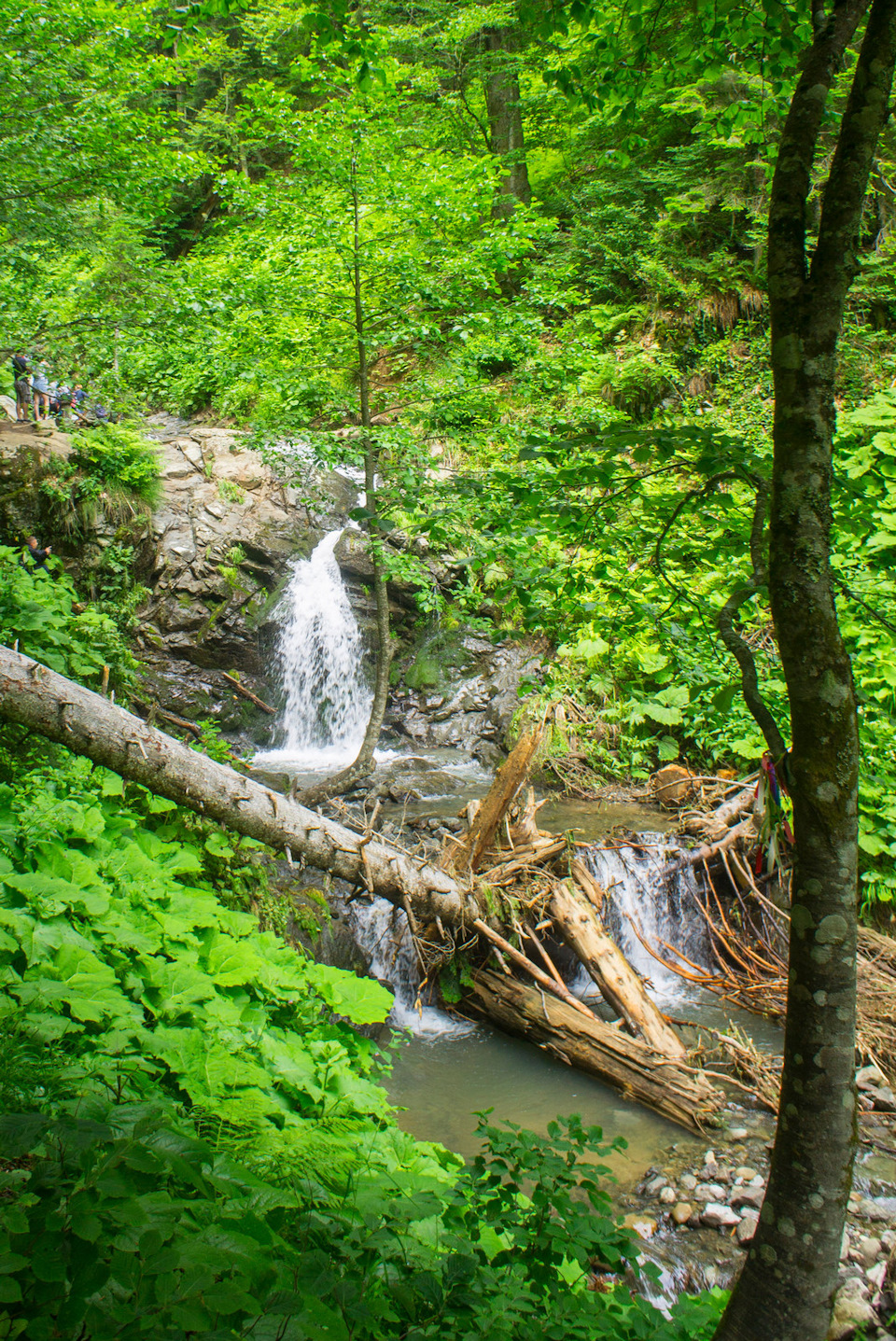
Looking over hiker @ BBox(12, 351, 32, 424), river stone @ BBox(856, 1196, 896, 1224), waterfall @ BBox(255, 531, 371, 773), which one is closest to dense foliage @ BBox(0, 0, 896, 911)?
waterfall @ BBox(255, 531, 371, 773)

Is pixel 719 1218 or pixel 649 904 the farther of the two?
pixel 649 904

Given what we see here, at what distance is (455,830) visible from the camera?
771 centimetres

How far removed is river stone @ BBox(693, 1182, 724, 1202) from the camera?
12.9 ft

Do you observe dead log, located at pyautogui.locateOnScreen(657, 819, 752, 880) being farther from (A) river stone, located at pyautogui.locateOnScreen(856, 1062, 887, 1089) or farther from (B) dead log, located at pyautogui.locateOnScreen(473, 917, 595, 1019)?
(A) river stone, located at pyautogui.locateOnScreen(856, 1062, 887, 1089)

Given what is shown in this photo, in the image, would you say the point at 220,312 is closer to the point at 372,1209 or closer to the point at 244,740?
the point at 244,740

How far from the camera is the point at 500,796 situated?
5.84 m

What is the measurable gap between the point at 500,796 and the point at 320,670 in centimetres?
707

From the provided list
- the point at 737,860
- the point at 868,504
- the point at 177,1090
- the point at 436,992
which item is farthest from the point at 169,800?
the point at 737,860

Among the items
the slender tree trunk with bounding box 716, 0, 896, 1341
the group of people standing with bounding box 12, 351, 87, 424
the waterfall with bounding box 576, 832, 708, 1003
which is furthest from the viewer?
the group of people standing with bounding box 12, 351, 87, 424

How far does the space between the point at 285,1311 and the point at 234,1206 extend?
0.43 metres

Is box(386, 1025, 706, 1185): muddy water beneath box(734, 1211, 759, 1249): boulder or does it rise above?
beneath

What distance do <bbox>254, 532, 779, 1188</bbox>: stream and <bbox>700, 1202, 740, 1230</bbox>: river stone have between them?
1.46ft

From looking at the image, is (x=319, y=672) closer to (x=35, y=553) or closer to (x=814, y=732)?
(x=35, y=553)

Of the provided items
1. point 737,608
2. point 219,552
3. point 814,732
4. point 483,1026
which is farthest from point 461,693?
point 814,732
